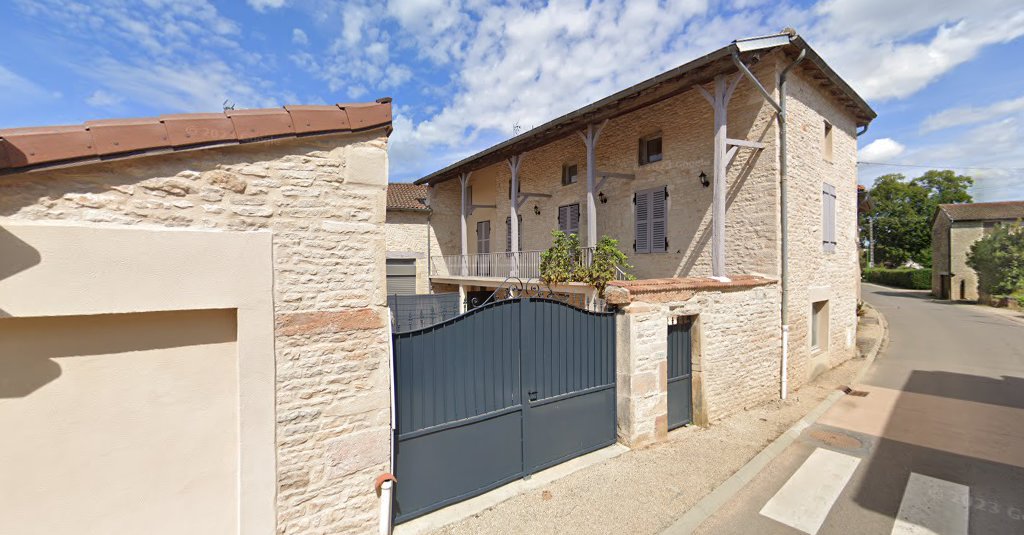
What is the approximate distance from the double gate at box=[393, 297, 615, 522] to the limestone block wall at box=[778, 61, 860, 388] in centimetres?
512

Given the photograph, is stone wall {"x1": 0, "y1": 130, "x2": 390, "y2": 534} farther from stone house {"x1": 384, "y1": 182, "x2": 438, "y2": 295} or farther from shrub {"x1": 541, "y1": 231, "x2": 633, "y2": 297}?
stone house {"x1": 384, "y1": 182, "x2": 438, "y2": 295}

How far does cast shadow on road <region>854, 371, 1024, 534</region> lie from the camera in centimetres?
402

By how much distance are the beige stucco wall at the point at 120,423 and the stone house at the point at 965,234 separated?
1439 inches

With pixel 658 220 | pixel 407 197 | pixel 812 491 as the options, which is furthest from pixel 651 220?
pixel 407 197

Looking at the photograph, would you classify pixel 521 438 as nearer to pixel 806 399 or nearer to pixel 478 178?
pixel 806 399

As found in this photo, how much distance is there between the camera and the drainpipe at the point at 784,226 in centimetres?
724

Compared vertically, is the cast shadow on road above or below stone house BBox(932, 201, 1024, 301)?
below

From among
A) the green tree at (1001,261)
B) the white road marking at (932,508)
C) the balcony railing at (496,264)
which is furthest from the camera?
the green tree at (1001,261)

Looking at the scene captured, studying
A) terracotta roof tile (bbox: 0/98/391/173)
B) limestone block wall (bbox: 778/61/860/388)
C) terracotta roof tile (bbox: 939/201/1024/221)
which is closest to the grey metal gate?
limestone block wall (bbox: 778/61/860/388)

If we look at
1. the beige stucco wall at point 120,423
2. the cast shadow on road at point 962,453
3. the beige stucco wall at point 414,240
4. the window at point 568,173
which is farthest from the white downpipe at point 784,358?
the beige stucco wall at point 414,240

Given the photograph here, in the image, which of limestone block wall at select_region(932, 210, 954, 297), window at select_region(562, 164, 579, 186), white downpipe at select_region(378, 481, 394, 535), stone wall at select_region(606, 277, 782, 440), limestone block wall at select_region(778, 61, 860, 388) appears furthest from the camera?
limestone block wall at select_region(932, 210, 954, 297)

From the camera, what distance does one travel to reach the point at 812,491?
4.32 metres

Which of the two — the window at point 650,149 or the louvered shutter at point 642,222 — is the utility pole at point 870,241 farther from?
the louvered shutter at point 642,222

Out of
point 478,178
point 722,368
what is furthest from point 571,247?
point 478,178
